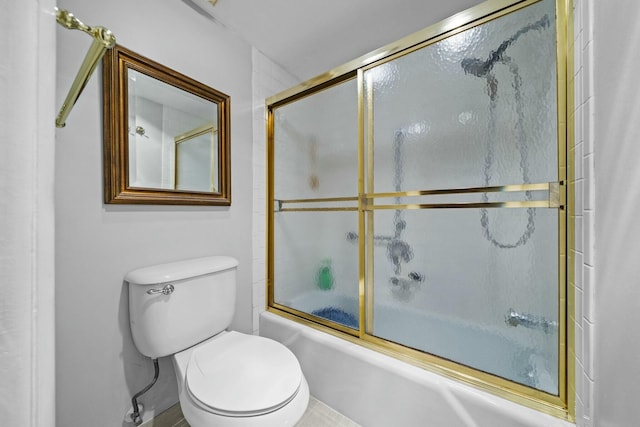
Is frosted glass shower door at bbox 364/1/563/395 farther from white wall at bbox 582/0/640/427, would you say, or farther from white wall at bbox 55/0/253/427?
white wall at bbox 55/0/253/427

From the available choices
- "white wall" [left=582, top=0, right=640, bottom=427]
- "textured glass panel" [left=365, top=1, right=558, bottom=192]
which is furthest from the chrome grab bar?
"textured glass panel" [left=365, top=1, right=558, bottom=192]

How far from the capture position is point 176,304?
3.53 ft

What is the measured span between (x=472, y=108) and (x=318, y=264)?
42.8 inches

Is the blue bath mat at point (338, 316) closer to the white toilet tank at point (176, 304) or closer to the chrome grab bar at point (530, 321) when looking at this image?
the white toilet tank at point (176, 304)

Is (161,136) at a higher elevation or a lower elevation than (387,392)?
higher

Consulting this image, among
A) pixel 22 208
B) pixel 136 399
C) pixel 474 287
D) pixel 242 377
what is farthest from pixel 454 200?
pixel 136 399

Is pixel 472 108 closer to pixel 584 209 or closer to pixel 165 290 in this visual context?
pixel 584 209

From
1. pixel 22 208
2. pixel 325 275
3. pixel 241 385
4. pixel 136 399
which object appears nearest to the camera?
pixel 22 208

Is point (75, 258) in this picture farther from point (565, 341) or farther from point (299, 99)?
point (565, 341)

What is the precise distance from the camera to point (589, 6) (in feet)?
2.36

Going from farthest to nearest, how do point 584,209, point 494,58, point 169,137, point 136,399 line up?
point 169,137 < point 136,399 < point 494,58 < point 584,209

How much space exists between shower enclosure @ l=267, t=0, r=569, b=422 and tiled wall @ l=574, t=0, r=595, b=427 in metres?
0.07

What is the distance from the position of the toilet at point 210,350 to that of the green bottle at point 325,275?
1.54 ft

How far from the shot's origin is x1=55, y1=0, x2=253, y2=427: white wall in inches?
36.7
